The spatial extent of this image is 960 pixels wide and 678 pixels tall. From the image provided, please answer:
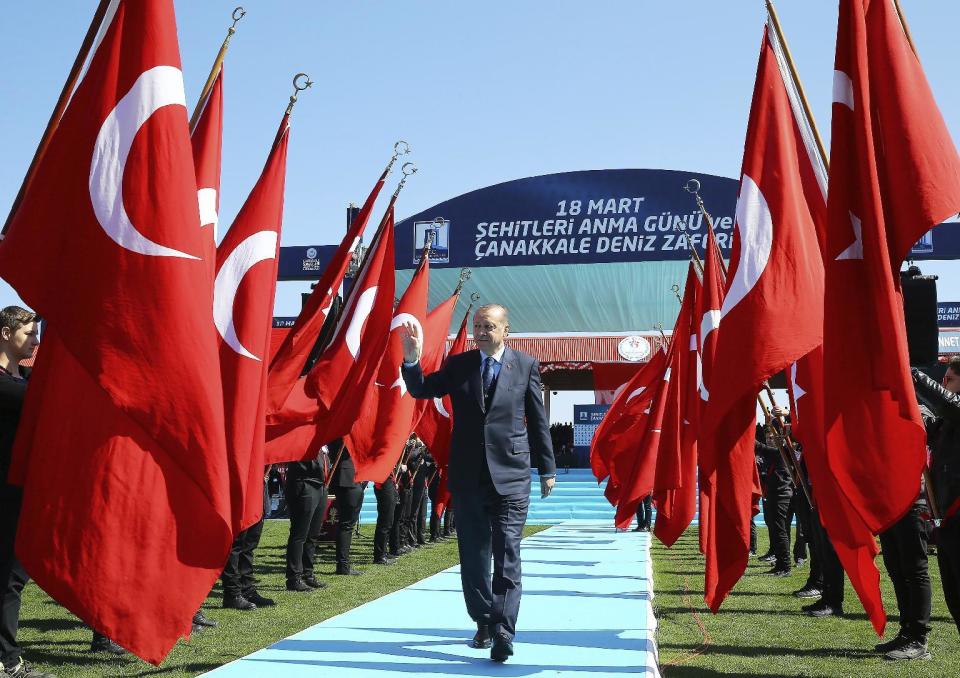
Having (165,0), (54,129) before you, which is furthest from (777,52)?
(54,129)

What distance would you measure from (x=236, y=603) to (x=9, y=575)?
11.8 feet

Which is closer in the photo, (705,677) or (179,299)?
(179,299)

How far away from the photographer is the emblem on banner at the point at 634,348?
109 ft

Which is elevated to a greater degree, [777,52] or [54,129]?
[777,52]

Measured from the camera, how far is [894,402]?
4.25 meters

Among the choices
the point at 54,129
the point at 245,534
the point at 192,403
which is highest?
the point at 54,129

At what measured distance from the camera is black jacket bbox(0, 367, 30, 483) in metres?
4.67

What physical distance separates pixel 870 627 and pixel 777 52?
14.4 feet

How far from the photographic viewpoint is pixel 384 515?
12.6 metres

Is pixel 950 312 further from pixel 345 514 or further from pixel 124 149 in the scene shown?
pixel 124 149

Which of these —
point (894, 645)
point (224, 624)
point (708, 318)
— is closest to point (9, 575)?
point (224, 624)

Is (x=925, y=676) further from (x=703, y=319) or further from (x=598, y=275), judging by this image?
(x=598, y=275)

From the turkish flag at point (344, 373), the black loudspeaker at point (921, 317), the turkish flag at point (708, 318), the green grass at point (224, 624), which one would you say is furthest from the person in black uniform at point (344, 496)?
the black loudspeaker at point (921, 317)

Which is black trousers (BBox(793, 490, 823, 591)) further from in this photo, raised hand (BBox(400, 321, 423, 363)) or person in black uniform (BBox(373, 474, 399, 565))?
raised hand (BBox(400, 321, 423, 363))
